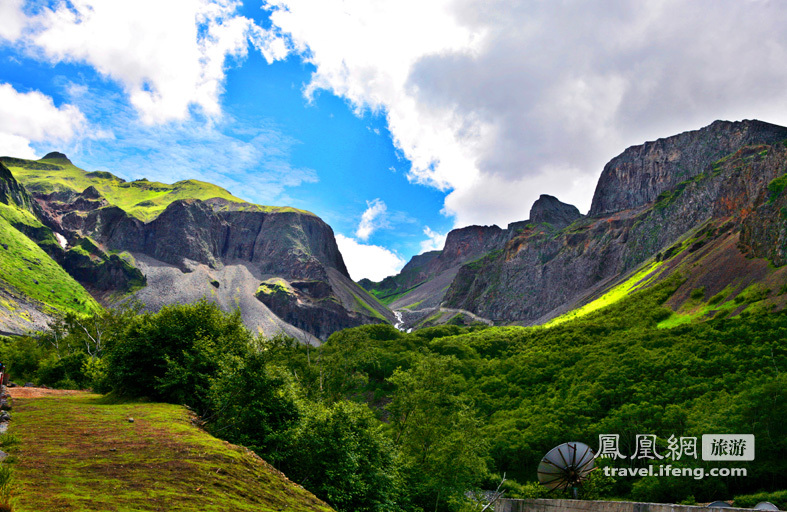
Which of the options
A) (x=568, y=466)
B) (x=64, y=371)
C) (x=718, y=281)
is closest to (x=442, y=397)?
(x=568, y=466)

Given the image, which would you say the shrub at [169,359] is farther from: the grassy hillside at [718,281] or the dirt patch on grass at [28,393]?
the grassy hillside at [718,281]

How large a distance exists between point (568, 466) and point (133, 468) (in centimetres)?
3693

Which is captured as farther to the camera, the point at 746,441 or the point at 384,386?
the point at 384,386

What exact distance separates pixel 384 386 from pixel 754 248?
308ft

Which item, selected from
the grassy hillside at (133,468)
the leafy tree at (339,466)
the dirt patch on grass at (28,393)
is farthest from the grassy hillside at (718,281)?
the dirt patch on grass at (28,393)

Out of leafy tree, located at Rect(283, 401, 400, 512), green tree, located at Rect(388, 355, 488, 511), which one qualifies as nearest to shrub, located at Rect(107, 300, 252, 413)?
leafy tree, located at Rect(283, 401, 400, 512)

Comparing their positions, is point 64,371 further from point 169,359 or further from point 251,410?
point 251,410

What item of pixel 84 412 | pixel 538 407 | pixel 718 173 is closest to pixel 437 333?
pixel 538 407

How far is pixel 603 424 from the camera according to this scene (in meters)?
61.3

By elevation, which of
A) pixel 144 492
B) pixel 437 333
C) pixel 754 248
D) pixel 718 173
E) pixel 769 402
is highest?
pixel 718 173

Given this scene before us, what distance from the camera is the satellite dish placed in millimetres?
40062

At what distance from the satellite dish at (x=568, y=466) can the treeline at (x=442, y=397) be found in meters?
1.38

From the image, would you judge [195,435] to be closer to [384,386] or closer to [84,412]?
[84,412]

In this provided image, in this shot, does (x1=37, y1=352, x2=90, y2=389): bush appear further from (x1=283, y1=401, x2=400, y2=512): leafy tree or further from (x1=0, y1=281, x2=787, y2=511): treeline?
(x1=283, y1=401, x2=400, y2=512): leafy tree
